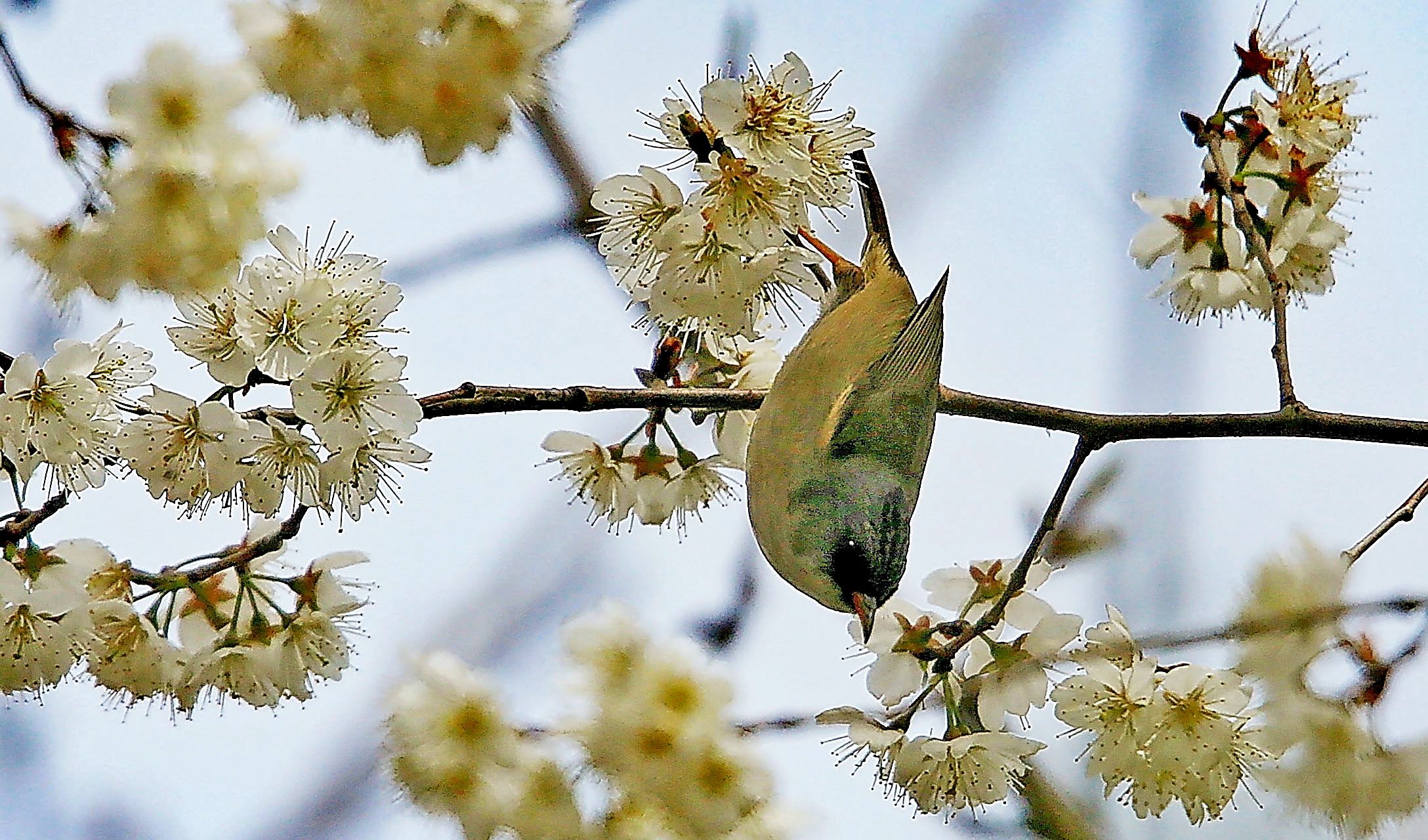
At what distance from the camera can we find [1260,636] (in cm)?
109

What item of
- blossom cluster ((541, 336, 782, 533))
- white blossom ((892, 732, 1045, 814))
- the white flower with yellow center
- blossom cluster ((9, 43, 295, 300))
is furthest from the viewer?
blossom cluster ((541, 336, 782, 533))

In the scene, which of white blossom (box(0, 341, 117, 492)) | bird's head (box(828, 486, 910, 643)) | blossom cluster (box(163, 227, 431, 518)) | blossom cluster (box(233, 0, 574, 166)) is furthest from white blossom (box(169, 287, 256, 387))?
bird's head (box(828, 486, 910, 643))

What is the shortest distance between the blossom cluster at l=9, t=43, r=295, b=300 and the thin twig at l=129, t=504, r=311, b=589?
274mm

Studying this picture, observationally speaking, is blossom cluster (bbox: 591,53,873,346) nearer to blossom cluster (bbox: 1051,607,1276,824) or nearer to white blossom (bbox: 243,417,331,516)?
white blossom (bbox: 243,417,331,516)

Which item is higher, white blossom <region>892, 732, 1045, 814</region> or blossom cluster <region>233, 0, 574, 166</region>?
blossom cluster <region>233, 0, 574, 166</region>

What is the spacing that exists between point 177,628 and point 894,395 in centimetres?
73

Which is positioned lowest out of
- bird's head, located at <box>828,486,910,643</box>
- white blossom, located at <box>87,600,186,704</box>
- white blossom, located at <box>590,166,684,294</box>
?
bird's head, located at <box>828,486,910,643</box>

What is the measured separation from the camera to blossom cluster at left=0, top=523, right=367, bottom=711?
3.50 feet

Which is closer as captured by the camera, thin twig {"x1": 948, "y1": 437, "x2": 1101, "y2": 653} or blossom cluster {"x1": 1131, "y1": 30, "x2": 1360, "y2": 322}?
thin twig {"x1": 948, "y1": 437, "x2": 1101, "y2": 653}

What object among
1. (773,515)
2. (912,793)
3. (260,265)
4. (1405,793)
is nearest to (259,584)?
(260,265)

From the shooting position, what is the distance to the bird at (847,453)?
113cm

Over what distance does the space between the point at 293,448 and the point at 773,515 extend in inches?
16.9

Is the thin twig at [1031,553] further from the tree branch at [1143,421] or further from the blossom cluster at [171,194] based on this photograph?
the blossom cluster at [171,194]

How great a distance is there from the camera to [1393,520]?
1.14m
